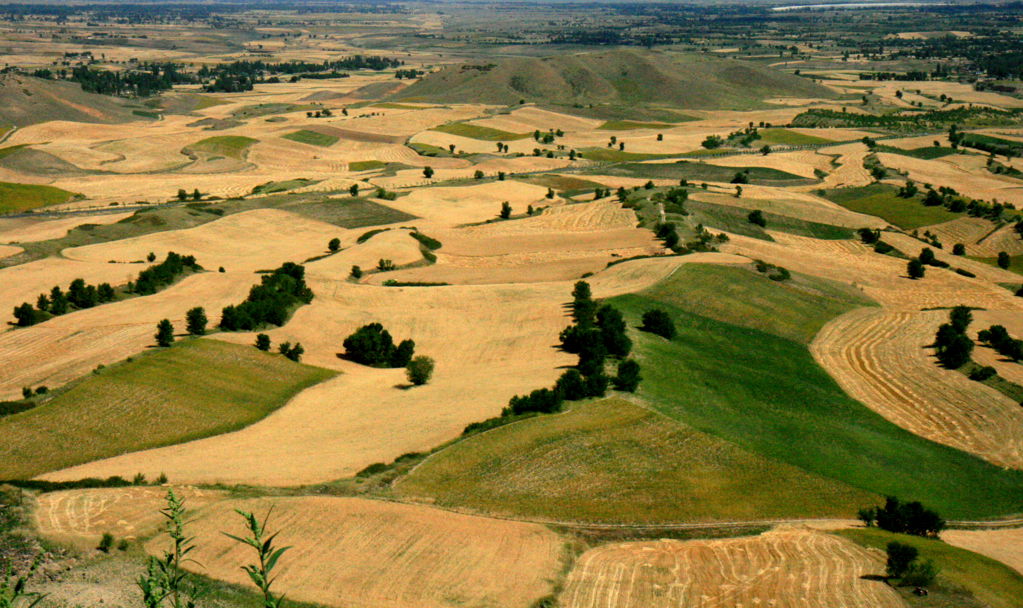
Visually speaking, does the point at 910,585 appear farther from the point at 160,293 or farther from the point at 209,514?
the point at 160,293

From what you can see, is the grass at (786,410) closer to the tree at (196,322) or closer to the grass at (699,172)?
the tree at (196,322)

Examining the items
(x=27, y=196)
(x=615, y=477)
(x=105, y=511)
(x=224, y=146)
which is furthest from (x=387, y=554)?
(x=224, y=146)

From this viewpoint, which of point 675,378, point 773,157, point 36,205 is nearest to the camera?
point 675,378

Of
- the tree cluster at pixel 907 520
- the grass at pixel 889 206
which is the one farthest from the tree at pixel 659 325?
the grass at pixel 889 206

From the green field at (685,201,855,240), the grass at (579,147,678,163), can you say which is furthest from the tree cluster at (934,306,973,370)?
the grass at (579,147,678,163)

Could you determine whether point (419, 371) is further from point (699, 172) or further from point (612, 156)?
point (612, 156)

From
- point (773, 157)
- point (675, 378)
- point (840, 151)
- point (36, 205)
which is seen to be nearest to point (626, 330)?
point (675, 378)

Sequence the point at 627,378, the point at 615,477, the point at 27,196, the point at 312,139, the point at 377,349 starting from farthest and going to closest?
1. the point at 312,139
2. the point at 27,196
3. the point at 377,349
4. the point at 627,378
5. the point at 615,477
